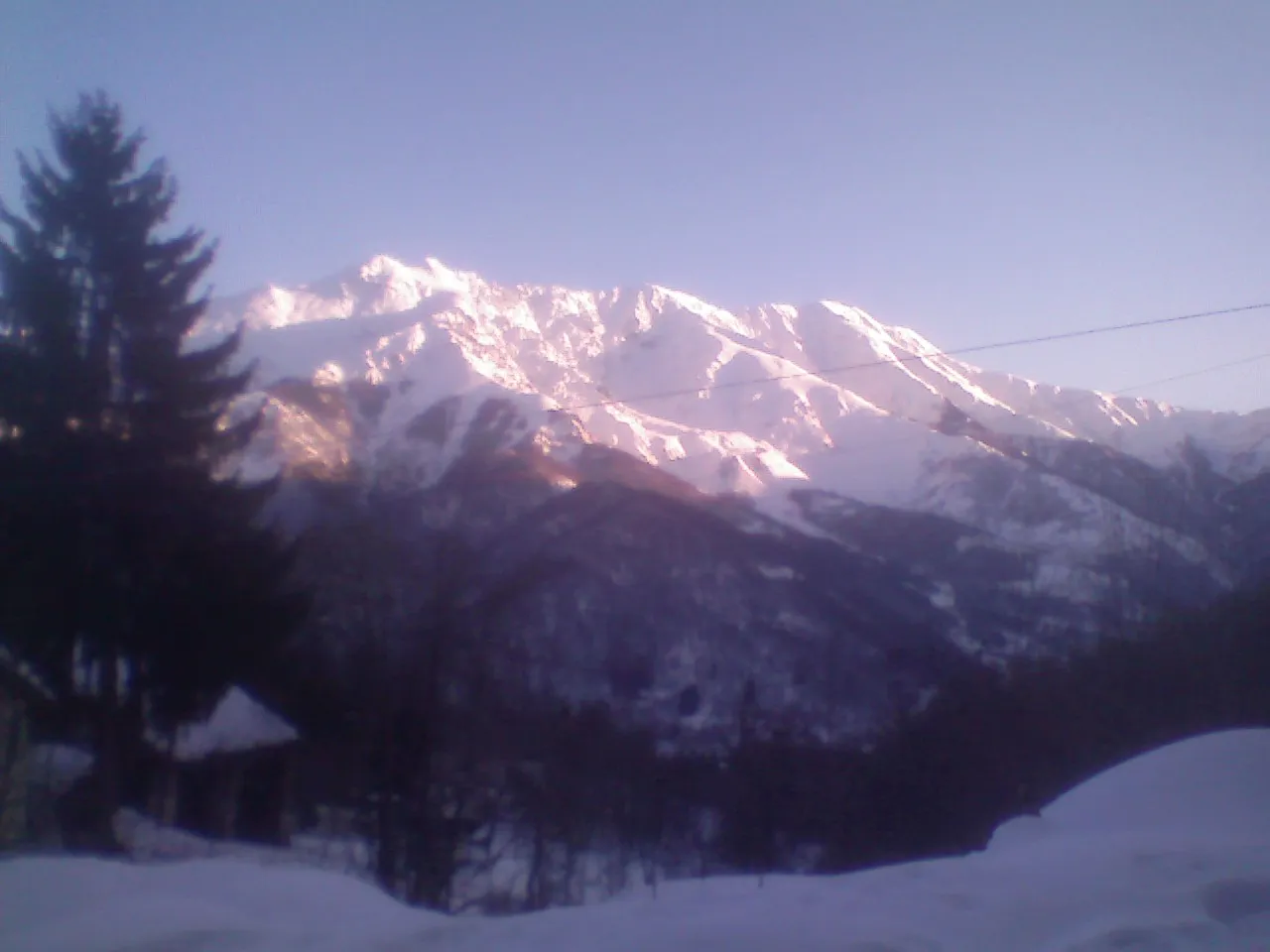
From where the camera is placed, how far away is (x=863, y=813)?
1603 centimetres

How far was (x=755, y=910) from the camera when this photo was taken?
4395 millimetres

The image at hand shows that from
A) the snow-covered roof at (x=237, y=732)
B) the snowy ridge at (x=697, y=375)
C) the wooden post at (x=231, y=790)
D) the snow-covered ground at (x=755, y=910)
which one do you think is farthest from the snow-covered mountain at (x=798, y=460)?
the snow-covered ground at (x=755, y=910)

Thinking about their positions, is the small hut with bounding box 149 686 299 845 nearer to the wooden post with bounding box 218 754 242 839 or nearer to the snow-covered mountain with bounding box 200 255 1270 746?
the wooden post with bounding box 218 754 242 839

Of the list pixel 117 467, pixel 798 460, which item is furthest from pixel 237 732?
pixel 798 460

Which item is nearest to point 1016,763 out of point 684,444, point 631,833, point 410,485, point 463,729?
point 631,833

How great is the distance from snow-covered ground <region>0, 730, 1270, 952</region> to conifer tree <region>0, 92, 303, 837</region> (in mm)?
7193

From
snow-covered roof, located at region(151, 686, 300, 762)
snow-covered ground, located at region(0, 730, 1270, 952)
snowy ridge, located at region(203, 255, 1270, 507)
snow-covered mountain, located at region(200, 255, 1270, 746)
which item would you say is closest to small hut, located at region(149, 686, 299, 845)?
snow-covered roof, located at region(151, 686, 300, 762)

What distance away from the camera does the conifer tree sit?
1130cm

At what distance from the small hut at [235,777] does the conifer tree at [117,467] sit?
2929 millimetres

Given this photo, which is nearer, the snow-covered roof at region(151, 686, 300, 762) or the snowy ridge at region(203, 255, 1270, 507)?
the snow-covered roof at region(151, 686, 300, 762)

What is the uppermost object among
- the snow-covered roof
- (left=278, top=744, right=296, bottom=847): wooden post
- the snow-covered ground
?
the snow-covered roof

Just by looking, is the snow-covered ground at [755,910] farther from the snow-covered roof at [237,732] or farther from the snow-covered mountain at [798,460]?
the snow-covered mountain at [798,460]

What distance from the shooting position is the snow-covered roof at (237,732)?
15.3m

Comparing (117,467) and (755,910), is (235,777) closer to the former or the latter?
(117,467)
